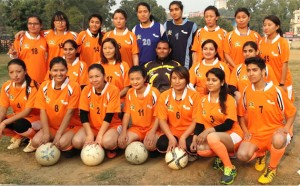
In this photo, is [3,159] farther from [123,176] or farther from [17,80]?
[123,176]

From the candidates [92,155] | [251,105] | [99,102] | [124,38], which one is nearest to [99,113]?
[99,102]

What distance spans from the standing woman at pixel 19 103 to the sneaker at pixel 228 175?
271cm

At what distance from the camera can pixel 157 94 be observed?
4.81m

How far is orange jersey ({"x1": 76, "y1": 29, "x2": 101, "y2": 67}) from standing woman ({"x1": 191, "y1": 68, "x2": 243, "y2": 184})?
7.62 feet

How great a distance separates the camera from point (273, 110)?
4.16m

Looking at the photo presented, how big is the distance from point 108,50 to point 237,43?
2049 mm

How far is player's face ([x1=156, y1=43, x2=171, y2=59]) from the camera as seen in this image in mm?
5562

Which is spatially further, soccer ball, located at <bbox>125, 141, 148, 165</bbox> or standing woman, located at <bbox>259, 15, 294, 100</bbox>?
standing woman, located at <bbox>259, 15, 294, 100</bbox>

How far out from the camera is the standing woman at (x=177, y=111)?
174 inches

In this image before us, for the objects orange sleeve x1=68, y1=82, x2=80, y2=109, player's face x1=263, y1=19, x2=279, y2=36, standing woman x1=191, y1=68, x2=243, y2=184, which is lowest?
standing woman x1=191, y1=68, x2=243, y2=184

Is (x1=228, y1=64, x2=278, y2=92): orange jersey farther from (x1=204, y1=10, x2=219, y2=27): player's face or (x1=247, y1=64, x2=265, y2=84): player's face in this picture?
(x1=204, y1=10, x2=219, y2=27): player's face

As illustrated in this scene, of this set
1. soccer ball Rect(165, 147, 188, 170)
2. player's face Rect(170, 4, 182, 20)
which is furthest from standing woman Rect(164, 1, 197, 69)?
soccer ball Rect(165, 147, 188, 170)

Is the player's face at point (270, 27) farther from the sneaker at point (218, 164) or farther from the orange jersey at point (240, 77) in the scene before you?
the sneaker at point (218, 164)

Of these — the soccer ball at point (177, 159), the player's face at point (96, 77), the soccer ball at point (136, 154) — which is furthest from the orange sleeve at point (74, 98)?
the soccer ball at point (177, 159)
